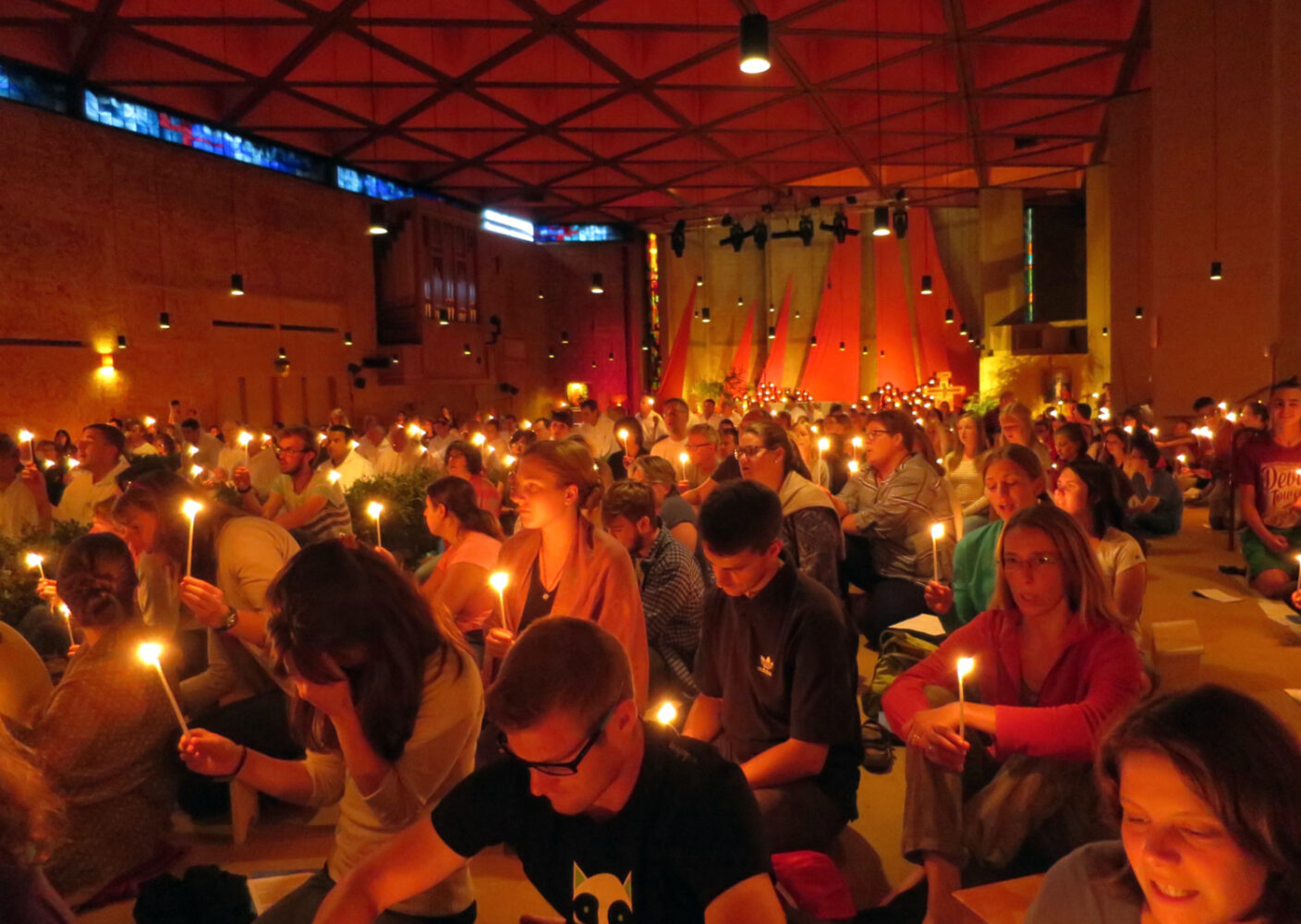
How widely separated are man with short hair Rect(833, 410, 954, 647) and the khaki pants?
8.36 feet

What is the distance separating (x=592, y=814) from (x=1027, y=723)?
1.50 m

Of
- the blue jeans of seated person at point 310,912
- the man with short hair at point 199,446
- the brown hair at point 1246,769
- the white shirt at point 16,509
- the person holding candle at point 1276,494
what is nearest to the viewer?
the brown hair at point 1246,769

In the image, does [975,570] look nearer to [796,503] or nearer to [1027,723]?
[796,503]

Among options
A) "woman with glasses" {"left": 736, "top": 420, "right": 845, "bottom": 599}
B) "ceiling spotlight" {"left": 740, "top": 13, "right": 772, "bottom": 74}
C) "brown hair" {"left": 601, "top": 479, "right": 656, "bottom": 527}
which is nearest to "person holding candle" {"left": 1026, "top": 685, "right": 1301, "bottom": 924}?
"brown hair" {"left": 601, "top": 479, "right": 656, "bottom": 527}

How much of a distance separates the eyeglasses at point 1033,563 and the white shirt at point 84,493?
550 centimetres

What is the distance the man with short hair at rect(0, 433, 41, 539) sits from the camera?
5883 millimetres

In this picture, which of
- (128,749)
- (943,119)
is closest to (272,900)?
(128,749)

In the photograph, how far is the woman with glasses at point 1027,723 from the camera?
8.34 ft

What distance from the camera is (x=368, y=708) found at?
208 cm

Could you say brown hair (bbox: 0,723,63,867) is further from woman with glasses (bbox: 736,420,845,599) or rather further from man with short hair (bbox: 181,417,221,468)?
man with short hair (bbox: 181,417,221,468)

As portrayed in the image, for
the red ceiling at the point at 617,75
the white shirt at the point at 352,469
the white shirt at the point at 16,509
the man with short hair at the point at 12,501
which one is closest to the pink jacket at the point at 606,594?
the man with short hair at the point at 12,501

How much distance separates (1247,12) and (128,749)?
13211 millimetres

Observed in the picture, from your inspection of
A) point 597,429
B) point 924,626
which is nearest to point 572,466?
point 924,626

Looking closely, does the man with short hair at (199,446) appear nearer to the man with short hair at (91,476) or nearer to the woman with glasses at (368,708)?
the man with short hair at (91,476)
